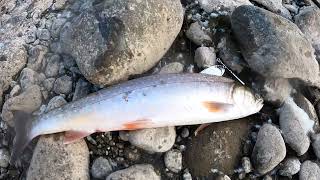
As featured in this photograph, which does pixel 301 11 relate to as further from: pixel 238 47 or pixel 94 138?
pixel 94 138

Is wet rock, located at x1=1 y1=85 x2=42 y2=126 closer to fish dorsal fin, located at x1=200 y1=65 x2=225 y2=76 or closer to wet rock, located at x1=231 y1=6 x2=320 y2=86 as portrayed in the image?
fish dorsal fin, located at x1=200 y1=65 x2=225 y2=76

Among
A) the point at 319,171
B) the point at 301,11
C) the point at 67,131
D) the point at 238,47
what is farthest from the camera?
the point at 301,11

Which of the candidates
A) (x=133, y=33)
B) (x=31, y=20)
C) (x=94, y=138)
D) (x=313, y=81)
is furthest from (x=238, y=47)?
(x=31, y=20)

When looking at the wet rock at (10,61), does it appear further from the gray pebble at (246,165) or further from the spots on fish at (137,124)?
the gray pebble at (246,165)

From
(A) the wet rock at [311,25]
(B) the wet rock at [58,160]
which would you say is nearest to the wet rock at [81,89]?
(B) the wet rock at [58,160]

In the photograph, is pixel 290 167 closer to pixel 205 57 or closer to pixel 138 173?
pixel 205 57

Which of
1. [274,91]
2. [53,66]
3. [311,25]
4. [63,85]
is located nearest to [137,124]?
[63,85]

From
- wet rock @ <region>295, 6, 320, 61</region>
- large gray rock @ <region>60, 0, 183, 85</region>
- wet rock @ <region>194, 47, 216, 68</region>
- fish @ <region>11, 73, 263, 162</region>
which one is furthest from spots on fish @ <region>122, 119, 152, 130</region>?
wet rock @ <region>295, 6, 320, 61</region>

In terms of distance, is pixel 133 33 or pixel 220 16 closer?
pixel 133 33
